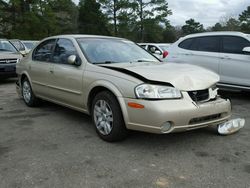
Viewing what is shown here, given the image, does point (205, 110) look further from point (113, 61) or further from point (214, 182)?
point (113, 61)

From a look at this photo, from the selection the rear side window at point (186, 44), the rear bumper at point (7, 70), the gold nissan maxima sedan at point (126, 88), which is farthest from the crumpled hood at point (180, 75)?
the rear bumper at point (7, 70)

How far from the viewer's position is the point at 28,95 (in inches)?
256

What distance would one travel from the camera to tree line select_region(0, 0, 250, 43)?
31656 mm

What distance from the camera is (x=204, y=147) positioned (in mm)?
3996

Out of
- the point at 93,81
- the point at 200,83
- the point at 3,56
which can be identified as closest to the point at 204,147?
the point at 200,83

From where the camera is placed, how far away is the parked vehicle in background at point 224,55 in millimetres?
6965

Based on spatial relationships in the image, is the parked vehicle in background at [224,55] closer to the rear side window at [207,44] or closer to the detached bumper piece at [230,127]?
the rear side window at [207,44]

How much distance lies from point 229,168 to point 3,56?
356 inches

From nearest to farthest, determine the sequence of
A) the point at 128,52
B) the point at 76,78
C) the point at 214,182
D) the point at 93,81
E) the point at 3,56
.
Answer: the point at 214,182
the point at 93,81
the point at 76,78
the point at 128,52
the point at 3,56

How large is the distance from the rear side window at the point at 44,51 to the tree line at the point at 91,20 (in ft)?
87.9

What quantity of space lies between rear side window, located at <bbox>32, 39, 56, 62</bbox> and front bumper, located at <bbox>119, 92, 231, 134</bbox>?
95.9 inches

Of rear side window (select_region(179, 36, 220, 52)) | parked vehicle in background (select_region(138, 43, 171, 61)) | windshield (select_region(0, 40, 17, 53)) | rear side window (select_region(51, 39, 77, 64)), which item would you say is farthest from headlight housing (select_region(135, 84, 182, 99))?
windshield (select_region(0, 40, 17, 53))

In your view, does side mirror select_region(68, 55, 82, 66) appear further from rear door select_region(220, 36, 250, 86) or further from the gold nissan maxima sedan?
rear door select_region(220, 36, 250, 86)

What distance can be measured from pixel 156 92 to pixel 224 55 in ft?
13.8
